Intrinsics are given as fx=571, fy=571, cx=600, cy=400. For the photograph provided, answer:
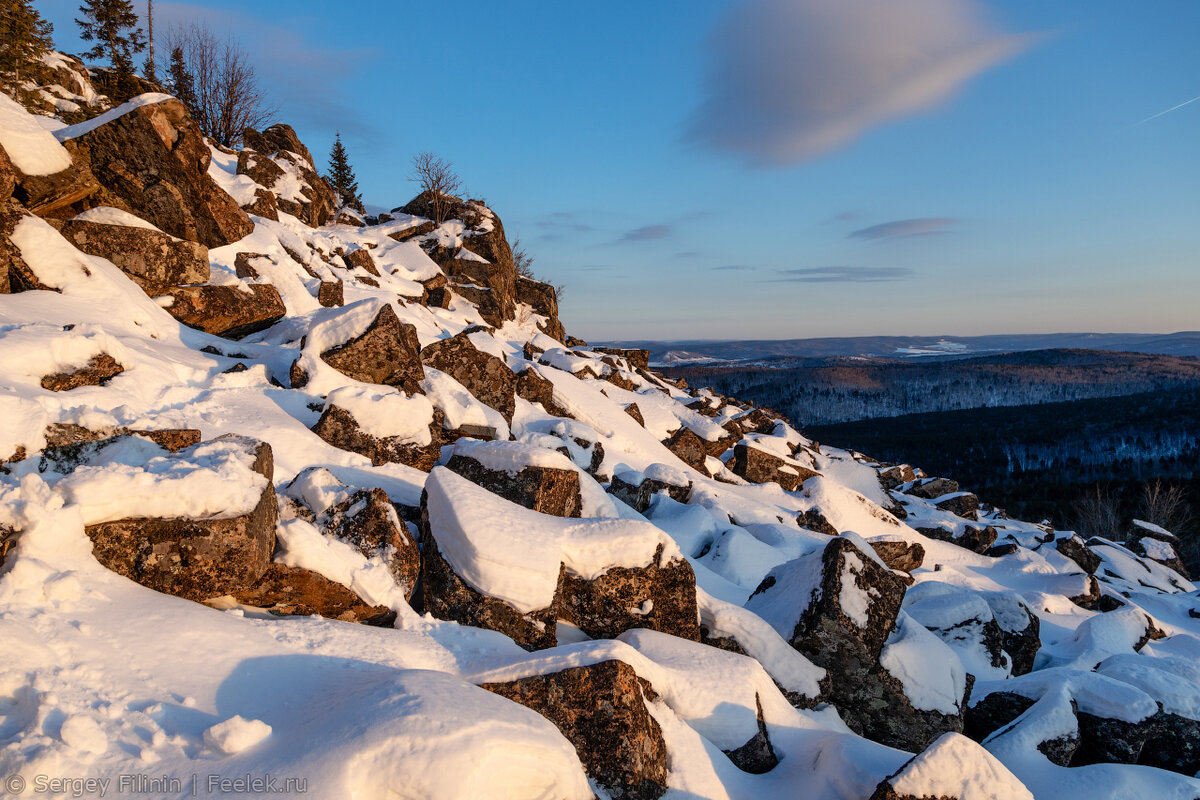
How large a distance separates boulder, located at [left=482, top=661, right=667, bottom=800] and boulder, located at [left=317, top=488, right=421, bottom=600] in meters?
2.21

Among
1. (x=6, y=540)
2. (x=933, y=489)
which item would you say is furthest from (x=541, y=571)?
(x=933, y=489)

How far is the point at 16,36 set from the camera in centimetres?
2530

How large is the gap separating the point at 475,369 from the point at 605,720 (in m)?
11.9

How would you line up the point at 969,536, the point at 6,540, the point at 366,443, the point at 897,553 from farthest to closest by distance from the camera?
the point at 969,536
the point at 897,553
the point at 366,443
the point at 6,540

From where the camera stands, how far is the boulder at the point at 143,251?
1244cm

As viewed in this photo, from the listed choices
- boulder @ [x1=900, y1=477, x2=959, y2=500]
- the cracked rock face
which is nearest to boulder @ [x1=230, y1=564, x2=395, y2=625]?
the cracked rock face

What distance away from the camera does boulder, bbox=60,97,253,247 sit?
46.6 ft

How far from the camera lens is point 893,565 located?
1828cm

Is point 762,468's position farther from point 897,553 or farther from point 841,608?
point 841,608

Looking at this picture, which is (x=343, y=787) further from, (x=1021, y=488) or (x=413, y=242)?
(x=1021, y=488)

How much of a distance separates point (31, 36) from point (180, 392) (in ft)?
100

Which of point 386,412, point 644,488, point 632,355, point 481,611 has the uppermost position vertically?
point 632,355

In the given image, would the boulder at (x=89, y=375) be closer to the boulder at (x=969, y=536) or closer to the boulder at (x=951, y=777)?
the boulder at (x=951, y=777)

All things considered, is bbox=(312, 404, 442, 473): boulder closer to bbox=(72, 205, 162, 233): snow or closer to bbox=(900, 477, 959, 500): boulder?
bbox=(72, 205, 162, 233): snow
